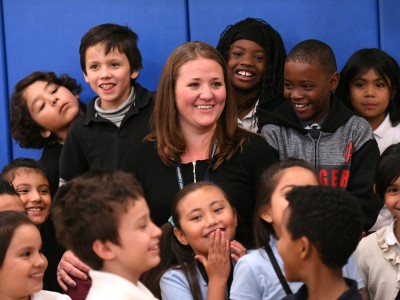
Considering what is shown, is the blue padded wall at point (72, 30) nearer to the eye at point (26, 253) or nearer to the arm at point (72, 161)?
the arm at point (72, 161)

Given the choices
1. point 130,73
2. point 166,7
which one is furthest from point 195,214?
point 166,7

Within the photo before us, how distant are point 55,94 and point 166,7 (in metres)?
0.75

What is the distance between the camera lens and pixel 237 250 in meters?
2.95

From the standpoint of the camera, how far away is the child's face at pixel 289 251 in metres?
2.42

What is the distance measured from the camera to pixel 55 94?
3.97 metres

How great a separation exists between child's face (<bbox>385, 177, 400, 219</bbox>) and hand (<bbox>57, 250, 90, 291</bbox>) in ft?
3.89

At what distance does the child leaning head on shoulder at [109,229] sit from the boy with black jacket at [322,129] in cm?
130

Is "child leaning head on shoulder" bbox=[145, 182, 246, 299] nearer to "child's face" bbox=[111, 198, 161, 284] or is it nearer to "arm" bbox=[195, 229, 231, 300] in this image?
"arm" bbox=[195, 229, 231, 300]

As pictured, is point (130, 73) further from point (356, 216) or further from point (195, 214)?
point (356, 216)

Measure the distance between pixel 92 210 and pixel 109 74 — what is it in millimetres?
1418

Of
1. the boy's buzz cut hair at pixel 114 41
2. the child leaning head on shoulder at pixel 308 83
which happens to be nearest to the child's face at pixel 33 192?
the boy's buzz cut hair at pixel 114 41

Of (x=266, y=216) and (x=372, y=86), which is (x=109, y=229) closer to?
(x=266, y=216)

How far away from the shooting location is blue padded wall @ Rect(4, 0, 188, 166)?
4219 mm

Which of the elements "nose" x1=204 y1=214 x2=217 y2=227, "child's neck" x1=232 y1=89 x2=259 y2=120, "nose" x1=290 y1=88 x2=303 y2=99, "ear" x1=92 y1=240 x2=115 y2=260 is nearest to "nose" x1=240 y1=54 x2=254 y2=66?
"child's neck" x1=232 y1=89 x2=259 y2=120
